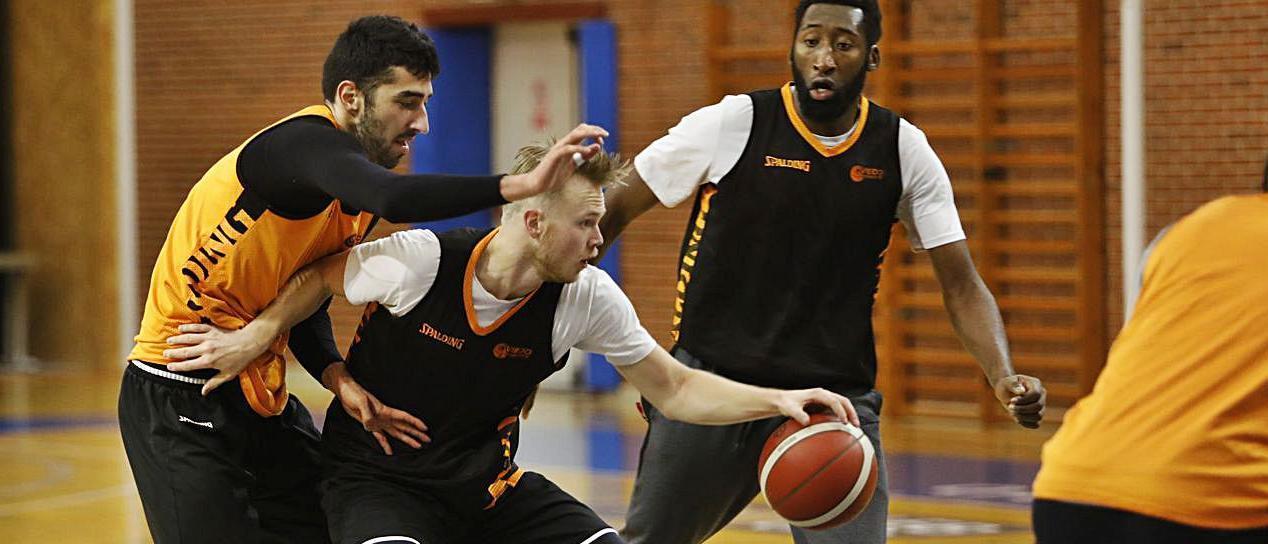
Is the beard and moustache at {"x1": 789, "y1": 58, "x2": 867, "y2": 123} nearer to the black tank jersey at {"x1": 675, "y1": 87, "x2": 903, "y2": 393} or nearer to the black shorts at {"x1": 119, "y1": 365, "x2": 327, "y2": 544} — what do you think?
the black tank jersey at {"x1": 675, "y1": 87, "x2": 903, "y2": 393}

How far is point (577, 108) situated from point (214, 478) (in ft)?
26.8

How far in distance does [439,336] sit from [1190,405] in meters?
1.75

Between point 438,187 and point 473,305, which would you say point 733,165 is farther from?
point 438,187

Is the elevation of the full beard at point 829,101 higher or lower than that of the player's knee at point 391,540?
higher

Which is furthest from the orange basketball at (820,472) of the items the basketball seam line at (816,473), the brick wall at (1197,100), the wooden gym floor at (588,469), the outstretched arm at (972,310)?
the brick wall at (1197,100)

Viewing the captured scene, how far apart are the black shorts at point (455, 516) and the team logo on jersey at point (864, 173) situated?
112cm

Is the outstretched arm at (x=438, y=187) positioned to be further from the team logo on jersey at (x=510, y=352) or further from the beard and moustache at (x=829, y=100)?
the beard and moustache at (x=829, y=100)

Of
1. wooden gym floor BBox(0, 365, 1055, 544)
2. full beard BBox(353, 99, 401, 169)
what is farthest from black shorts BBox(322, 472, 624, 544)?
wooden gym floor BBox(0, 365, 1055, 544)

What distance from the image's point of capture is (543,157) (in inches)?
147

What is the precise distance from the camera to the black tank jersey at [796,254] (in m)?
4.38

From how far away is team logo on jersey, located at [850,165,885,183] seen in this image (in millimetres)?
4402

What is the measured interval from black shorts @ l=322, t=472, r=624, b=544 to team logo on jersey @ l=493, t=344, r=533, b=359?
13.3 inches

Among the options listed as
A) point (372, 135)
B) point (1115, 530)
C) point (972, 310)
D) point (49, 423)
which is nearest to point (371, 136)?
point (372, 135)

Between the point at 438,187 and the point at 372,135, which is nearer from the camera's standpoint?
the point at 438,187
